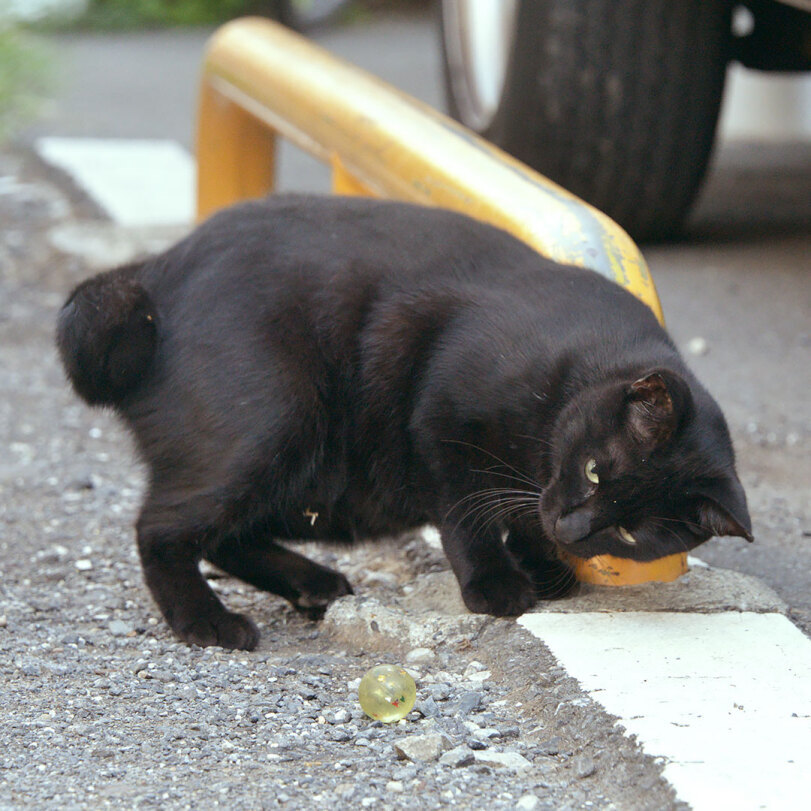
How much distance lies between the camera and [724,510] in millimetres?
1958

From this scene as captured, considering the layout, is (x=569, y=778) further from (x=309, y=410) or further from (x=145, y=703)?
(x=309, y=410)

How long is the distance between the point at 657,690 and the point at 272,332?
93 cm

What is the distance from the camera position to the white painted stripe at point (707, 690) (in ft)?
5.23

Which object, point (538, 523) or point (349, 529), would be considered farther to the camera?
point (349, 529)

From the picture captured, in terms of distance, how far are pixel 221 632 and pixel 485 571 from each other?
0.48m

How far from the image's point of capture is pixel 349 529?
244 cm

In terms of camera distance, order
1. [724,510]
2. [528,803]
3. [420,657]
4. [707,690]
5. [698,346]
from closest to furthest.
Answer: [528,803]
[707,690]
[724,510]
[420,657]
[698,346]

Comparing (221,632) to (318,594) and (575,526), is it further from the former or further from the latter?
(575,526)

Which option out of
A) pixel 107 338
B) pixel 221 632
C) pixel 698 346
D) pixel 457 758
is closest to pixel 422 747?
pixel 457 758

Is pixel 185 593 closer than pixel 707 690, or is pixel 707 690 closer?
pixel 707 690

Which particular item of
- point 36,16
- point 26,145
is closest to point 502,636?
point 26,145

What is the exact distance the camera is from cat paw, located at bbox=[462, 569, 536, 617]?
84.3 inches

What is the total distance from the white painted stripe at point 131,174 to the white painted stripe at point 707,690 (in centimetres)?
325

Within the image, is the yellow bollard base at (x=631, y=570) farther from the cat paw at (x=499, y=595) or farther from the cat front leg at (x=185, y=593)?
the cat front leg at (x=185, y=593)
